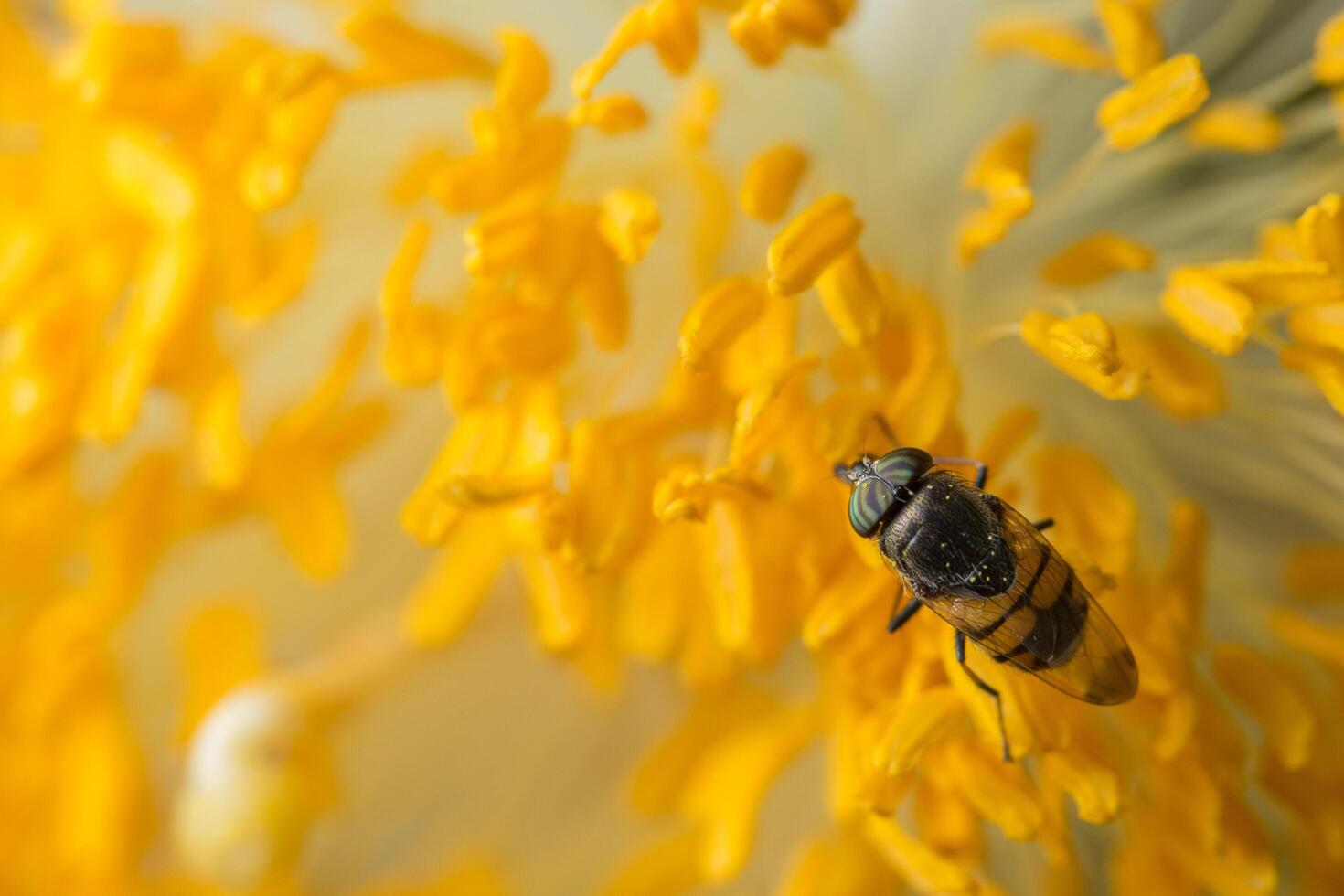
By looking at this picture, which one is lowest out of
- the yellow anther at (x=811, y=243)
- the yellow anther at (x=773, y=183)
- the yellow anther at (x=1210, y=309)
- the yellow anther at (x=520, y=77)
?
the yellow anther at (x=1210, y=309)

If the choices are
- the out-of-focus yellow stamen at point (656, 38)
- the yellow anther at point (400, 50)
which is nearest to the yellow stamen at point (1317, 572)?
the out-of-focus yellow stamen at point (656, 38)

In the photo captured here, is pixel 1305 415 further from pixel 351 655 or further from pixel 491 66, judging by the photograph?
pixel 351 655

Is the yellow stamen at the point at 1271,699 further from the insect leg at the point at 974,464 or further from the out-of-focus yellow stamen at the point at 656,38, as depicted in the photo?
the out-of-focus yellow stamen at the point at 656,38

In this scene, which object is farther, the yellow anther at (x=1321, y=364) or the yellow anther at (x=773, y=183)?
the yellow anther at (x=773, y=183)

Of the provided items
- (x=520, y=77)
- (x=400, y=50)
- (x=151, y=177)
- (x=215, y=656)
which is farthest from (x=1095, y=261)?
(x=215, y=656)

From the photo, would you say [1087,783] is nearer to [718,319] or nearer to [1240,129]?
[718,319]

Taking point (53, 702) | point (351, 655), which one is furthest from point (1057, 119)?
point (53, 702)

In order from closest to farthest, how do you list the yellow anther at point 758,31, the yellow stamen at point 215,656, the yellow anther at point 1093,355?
the yellow anther at point 1093,355, the yellow anther at point 758,31, the yellow stamen at point 215,656
